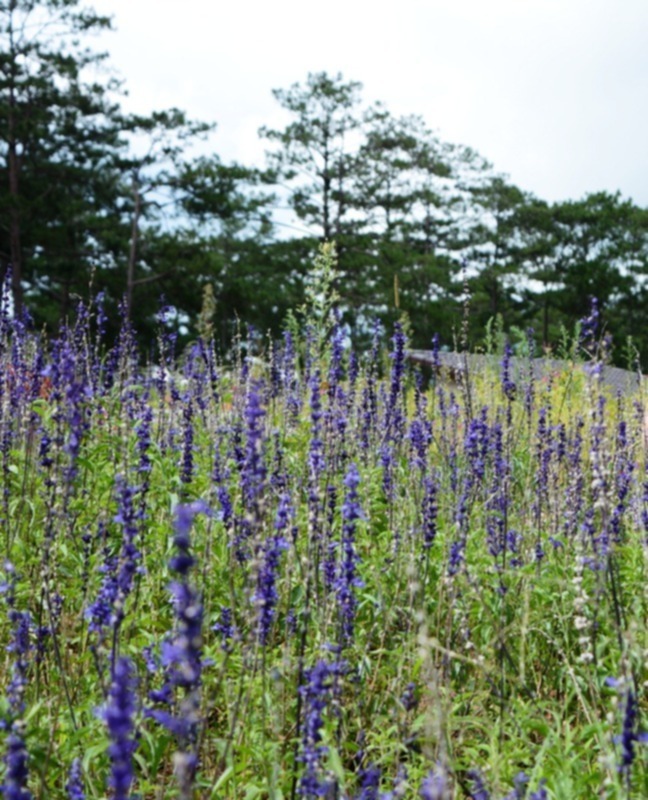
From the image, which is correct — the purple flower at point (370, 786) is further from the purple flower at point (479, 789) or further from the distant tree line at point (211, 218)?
the distant tree line at point (211, 218)

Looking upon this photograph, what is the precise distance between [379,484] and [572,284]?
3923 cm

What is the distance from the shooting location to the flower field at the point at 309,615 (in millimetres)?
2133

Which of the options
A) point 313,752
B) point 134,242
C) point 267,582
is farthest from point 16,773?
point 134,242

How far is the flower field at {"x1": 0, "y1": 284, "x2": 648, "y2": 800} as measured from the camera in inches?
84.0

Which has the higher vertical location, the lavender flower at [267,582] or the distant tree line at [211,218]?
the distant tree line at [211,218]

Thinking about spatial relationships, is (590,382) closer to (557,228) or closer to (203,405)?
(203,405)

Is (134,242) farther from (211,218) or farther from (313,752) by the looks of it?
(313,752)

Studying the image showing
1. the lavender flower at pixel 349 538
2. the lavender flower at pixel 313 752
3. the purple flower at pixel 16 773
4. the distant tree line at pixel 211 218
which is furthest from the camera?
the distant tree line at pixel 211 218

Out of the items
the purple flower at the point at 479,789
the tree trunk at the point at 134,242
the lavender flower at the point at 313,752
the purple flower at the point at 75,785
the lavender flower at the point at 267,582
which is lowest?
the purple flower at the point at 479,789

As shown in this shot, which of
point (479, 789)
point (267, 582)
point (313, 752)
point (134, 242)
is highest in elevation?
point (134, 242)

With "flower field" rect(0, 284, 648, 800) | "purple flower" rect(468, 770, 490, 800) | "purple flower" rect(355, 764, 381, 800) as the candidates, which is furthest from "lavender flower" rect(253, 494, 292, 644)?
"purple flower" rect(468, 770, 490, 800)

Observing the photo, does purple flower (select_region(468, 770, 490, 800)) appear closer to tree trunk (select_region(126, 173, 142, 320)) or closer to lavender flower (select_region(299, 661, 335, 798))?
lavender flower (select_region(299, 661, 335, 798))

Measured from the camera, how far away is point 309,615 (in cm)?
292

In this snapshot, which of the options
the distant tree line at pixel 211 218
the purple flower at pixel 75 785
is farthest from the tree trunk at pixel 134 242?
the purple flower at pixel 75 785
